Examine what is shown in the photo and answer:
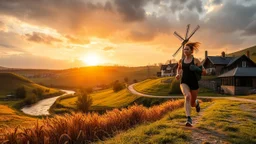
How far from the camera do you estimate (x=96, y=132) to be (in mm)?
8594

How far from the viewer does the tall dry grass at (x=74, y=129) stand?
688 centimetres

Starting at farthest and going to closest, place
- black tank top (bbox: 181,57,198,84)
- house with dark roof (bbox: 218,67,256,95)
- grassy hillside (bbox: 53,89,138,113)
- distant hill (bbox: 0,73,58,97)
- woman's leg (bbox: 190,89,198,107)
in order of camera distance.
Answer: distant hill (bbox: 0,73,58,97) → grassy hillside (bbox: 53,89,138,113) → house with dark roof (bbox: 218,67,256,95) → woman's leg (bbox: 190,89,198,107) → black tank top (bbox: 181,57,198,84)

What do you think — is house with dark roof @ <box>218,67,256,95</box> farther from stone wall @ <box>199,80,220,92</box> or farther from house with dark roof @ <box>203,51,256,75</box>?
house with dark roof @ <box>203,51,256,75</box>

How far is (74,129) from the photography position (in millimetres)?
7824

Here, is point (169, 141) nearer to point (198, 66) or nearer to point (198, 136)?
point (198, 136)

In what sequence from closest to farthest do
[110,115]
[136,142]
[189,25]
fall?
[136,142] < [110,115] < [189,25]

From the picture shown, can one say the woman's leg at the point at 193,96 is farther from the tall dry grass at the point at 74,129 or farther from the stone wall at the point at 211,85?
the stone wall at the point at 211,85

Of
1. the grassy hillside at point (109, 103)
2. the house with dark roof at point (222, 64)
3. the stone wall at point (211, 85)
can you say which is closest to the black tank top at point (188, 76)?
the grassy hillside at point (109, 103)

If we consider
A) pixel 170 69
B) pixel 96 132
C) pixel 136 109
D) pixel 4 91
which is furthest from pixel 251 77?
pixel 4 91

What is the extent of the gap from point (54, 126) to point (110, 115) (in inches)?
124

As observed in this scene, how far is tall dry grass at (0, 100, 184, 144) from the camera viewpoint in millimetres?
6875

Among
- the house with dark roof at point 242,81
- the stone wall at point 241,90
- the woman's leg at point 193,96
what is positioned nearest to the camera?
the woman's leg at point 193,96

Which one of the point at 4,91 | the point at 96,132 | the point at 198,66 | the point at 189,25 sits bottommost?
the point at 4,91

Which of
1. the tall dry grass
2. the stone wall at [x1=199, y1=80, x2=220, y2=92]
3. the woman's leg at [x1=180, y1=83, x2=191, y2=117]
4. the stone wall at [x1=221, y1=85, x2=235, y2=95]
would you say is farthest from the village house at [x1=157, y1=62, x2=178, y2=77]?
the woman's leg at [x1=180, y1=83, x2=191, y2=117]
